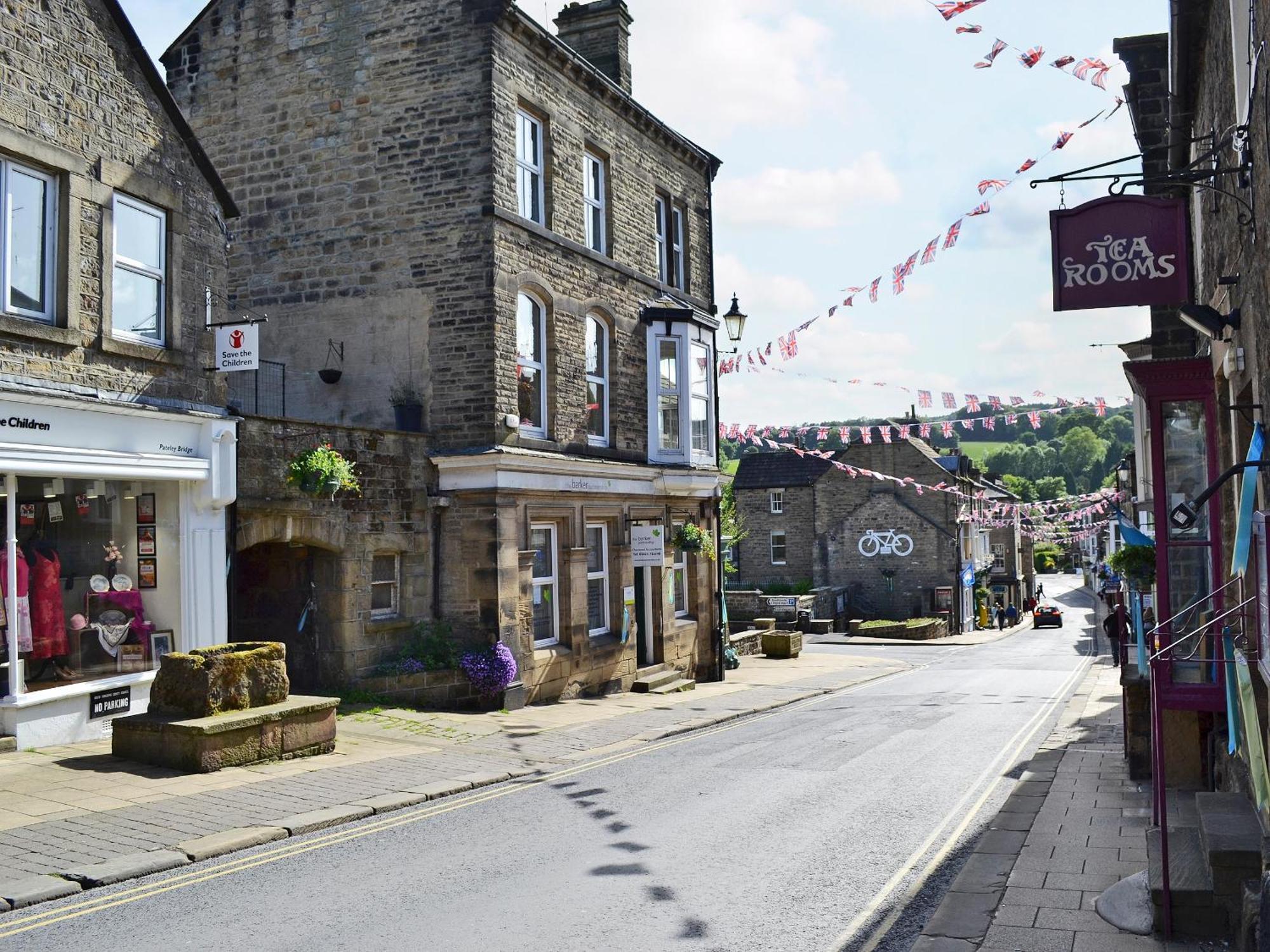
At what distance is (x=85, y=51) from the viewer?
39.6ft

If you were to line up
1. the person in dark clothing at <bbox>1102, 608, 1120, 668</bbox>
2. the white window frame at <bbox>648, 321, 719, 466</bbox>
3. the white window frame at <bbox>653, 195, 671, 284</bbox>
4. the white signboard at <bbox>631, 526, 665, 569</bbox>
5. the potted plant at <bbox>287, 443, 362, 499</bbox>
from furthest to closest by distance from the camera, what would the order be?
the person in dark clothing at <bbox>1102, 608, 1120, 668</bbox> < the white window frame at <bbox>653, 195, 671, 284</bbox> < the white window frame at <bbox>648, 321, 719, 466</bbox> < the white signboard at <bbox>631, 526, 665, 569</bbox> < the potted plant at <bbox>287, 443, 362, 499</bbox>

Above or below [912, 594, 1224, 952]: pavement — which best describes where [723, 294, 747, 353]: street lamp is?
above

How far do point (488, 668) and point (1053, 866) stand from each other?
10105 millimetres

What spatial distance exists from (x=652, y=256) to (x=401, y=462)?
8476 mm

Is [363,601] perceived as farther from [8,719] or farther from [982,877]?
[982,877]

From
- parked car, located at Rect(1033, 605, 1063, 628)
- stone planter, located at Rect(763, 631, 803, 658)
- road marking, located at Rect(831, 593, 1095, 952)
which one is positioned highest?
road marking, located at Rect(831, 593, 1095, 952)

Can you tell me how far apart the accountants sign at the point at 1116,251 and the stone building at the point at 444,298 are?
32.1 ft

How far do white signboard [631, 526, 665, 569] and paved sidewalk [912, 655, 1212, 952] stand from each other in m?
9.27

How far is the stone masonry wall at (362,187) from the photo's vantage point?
17312 mm

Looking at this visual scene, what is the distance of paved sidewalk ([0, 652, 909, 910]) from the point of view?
7.90 m

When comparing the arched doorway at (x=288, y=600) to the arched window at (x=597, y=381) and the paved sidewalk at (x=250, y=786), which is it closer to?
the paved sidewalk at (x=250, y=786)

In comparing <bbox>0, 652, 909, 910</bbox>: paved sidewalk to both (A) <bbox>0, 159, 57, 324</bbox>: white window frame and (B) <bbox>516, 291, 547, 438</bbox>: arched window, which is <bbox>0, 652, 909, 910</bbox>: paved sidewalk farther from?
(B) <bbox>516, 291, 547, 438</bbox>: arched window

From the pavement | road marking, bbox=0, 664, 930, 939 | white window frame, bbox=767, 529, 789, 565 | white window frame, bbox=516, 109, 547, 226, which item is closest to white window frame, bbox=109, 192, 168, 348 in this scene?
road marking, bbox=0, 664, 930, 939

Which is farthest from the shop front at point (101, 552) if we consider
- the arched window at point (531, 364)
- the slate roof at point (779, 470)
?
the slate roof at point (779, 470)
